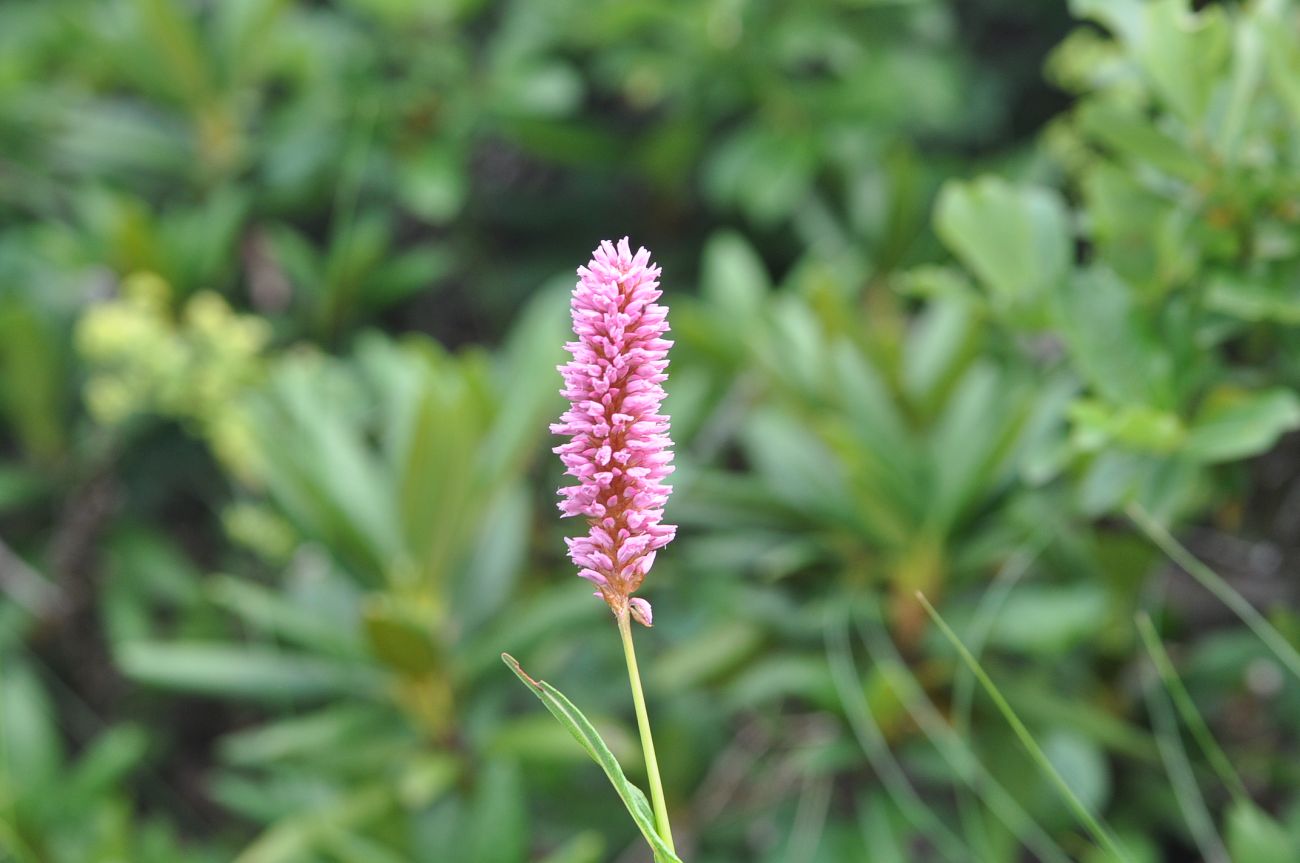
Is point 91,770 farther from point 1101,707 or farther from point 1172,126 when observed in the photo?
point 1172,126

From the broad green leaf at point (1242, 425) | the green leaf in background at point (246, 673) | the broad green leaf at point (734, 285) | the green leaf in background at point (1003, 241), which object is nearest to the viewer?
the broad green leaf at point (1242, 425)

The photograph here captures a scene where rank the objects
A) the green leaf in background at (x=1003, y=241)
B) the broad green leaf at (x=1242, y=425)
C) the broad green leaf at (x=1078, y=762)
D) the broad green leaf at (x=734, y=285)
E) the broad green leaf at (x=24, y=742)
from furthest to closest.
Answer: the broad green leaf at (x=734, y=285) → the broad green leaf at (x=24, y=742) → the broad green leaf at (x=1078, y=762) → the green leaf in background at (x=1003, y=241) → the broad green leaf at (x=1242, y=425)

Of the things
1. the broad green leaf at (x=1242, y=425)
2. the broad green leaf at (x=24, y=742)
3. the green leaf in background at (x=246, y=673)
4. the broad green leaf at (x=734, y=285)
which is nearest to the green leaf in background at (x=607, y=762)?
the broad green leaf at (x=1242, y=425)

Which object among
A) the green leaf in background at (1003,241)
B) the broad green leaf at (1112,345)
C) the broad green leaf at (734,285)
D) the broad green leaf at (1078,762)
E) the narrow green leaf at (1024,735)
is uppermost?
the broad green leaf at (734,285)

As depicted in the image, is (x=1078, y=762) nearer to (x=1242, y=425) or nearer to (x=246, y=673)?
(x=1242, y=425)

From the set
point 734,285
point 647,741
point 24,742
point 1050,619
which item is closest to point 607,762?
point 647,741

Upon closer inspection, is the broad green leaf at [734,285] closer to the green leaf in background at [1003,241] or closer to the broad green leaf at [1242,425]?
the green leaf in background at [1003,241]

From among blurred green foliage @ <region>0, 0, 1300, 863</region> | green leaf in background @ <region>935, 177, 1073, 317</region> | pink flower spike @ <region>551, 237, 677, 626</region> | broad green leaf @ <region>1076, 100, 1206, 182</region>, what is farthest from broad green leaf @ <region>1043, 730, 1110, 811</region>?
pink flower spike @ <region>551, 237, 677, 626</region>

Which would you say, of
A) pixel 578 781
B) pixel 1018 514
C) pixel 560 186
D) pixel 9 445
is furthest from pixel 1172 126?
pixel 9 445
